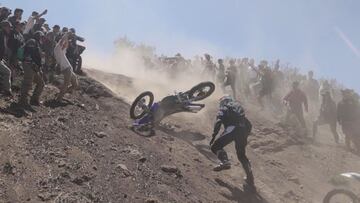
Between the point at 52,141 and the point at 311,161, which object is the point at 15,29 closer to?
the point at 52,141

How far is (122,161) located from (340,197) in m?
4.73

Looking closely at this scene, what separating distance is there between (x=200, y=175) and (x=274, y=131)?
25.6ft

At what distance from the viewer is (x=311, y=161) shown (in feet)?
53.1

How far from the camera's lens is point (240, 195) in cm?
1120

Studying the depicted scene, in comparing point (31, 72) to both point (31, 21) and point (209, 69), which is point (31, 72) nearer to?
point (31, 21)

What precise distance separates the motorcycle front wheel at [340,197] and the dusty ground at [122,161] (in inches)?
54.5

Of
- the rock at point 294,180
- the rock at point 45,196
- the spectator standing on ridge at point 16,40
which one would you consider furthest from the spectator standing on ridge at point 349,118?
the rock at point 45,196

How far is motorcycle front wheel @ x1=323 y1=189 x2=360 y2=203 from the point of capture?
10.3m

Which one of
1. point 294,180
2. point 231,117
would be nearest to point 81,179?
point 231,117

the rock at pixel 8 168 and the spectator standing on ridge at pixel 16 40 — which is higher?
the spectator standing on ridge at pixel 16 40

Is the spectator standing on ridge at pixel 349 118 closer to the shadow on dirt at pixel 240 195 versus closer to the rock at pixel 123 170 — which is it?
the shadow on dirt at pixel 240 195

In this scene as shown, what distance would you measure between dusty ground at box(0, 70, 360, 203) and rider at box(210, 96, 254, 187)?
49 centimetres

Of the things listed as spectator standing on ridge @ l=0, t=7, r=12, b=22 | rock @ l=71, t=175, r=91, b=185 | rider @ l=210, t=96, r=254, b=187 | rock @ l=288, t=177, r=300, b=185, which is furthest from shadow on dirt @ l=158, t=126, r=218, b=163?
spectator standing on ridge @ l=0, t=7, r=12, b=22

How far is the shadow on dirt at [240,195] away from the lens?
10930 mm
